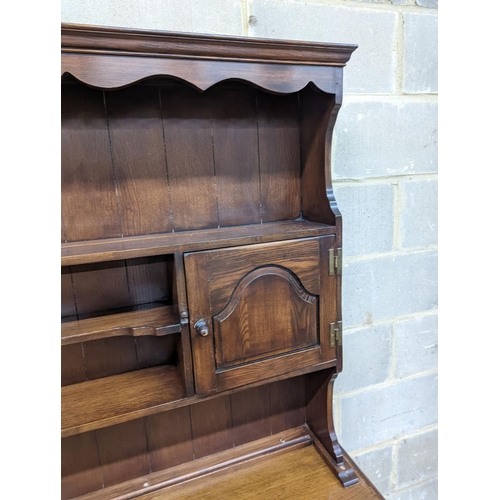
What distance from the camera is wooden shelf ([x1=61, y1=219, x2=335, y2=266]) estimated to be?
2.14 ft

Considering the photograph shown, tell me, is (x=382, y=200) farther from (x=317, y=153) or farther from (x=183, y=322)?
(x=183, y=322)

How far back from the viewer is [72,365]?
2.58ft

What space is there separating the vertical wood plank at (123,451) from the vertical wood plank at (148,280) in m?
0.29

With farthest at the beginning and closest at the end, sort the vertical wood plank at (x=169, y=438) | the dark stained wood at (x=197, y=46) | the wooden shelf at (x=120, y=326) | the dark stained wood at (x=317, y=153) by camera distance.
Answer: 1. the vertical wood plank at (x=169, y=438)
2. the dark stained wood at (x=317, y=153)
3. the wooden shelf at (x=120, y=326)
4. the dark stained wood at (x=197, y=46)

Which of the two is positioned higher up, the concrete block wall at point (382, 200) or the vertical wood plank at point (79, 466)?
the concrete block wall at point (382, 200)

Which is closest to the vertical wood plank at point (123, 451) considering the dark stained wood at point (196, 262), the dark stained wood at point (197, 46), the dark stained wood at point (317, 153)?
the dark stained wood at point (196, 262)

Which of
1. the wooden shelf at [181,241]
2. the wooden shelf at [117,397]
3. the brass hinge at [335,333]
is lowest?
the wooden shelf at [117,397]

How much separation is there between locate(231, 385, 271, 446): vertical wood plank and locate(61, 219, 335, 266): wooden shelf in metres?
0.41

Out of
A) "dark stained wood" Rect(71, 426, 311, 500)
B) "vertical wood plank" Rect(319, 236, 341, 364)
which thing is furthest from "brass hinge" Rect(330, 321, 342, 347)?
"dark stained wood" Rect(71, 426, 311, 500)

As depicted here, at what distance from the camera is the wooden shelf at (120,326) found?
2.21 ft

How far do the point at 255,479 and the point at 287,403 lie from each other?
0.62 ft

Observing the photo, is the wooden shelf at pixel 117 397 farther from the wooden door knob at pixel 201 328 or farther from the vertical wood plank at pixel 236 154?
the vertical wood plank at pixel 236 154

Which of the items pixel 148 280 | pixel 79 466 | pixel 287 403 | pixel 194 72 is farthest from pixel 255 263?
pixel 79 466
